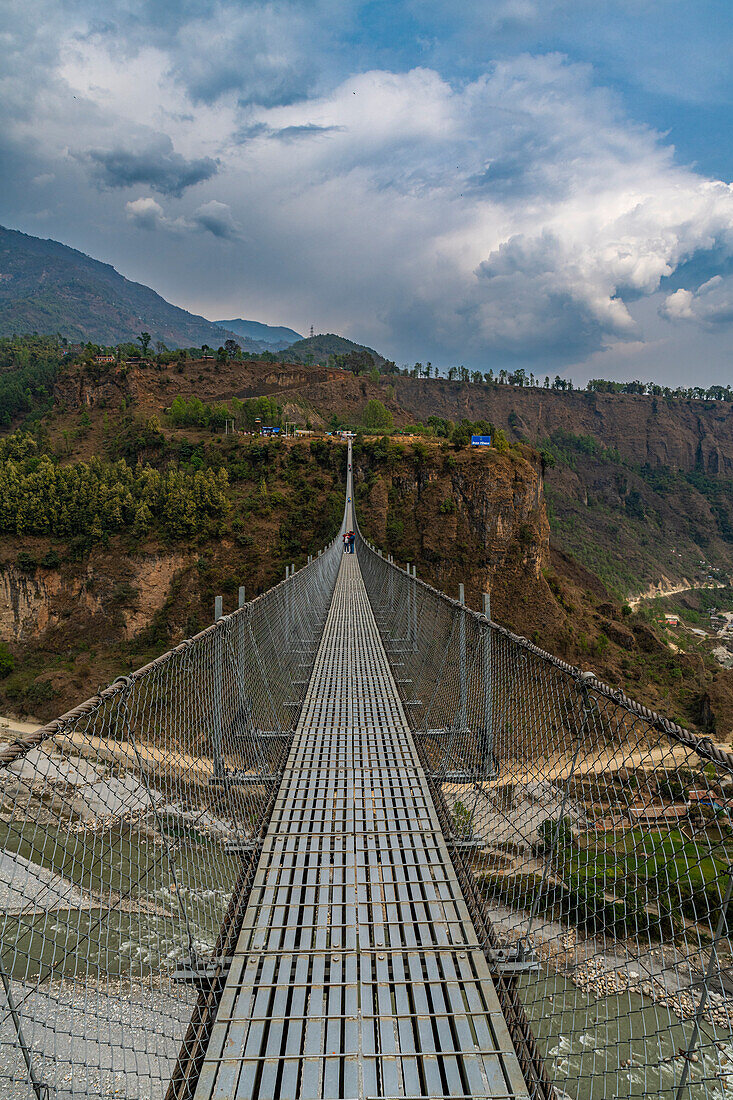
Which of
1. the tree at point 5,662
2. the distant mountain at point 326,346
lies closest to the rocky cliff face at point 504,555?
the tree at point 5,662

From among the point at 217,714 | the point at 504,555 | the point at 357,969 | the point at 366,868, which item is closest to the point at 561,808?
the point at 357,969

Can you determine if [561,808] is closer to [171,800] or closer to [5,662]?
[171,800]

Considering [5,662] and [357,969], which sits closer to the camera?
[357,969]

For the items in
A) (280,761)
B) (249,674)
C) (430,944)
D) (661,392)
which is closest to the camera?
(430,944)

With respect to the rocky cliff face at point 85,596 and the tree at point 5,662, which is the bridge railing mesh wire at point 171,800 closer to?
the rocky cliff face at point 85,596

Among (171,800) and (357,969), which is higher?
(171,800)

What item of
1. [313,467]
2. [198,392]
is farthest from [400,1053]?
[198,392]

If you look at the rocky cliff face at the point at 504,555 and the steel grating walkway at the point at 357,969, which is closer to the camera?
the steel grating walkway at the point at 357,969

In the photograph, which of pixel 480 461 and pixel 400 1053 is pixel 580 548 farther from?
pixel 400 1053
